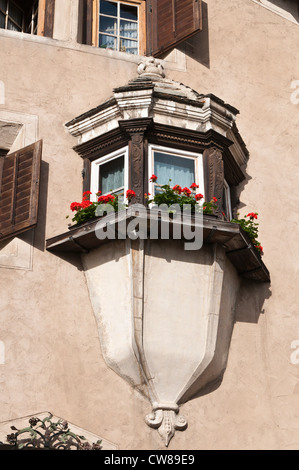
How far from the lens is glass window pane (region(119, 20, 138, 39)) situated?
15.0 metres

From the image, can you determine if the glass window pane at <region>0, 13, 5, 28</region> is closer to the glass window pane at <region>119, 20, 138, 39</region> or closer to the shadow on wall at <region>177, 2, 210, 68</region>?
the glass window pane at <region>119, 20, 138, 39</region>

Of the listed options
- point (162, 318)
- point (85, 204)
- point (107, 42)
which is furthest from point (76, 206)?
point (107, 42)

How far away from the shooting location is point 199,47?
573 inches

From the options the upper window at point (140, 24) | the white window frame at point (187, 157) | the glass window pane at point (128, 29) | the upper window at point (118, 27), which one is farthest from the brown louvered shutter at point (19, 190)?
the glass window pane at point (128, 29)

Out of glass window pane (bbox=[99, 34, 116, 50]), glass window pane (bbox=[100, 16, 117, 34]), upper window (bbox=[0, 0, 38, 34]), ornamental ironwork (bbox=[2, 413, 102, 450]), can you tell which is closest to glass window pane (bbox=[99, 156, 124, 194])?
glass window pane (bbox=[99, 34, 116, 50])

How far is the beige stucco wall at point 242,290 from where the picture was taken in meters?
11.3

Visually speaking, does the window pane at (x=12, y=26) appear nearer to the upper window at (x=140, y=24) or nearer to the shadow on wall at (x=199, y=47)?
the upper window at (x=140, y=24)

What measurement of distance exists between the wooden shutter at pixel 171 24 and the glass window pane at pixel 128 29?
261 millimetres

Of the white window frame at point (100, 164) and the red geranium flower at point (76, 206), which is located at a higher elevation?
the white window frame at point (100, 164)

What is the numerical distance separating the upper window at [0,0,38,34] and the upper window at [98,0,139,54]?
109 centimetres

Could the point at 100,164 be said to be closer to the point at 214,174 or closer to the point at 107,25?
the point at 214,174
